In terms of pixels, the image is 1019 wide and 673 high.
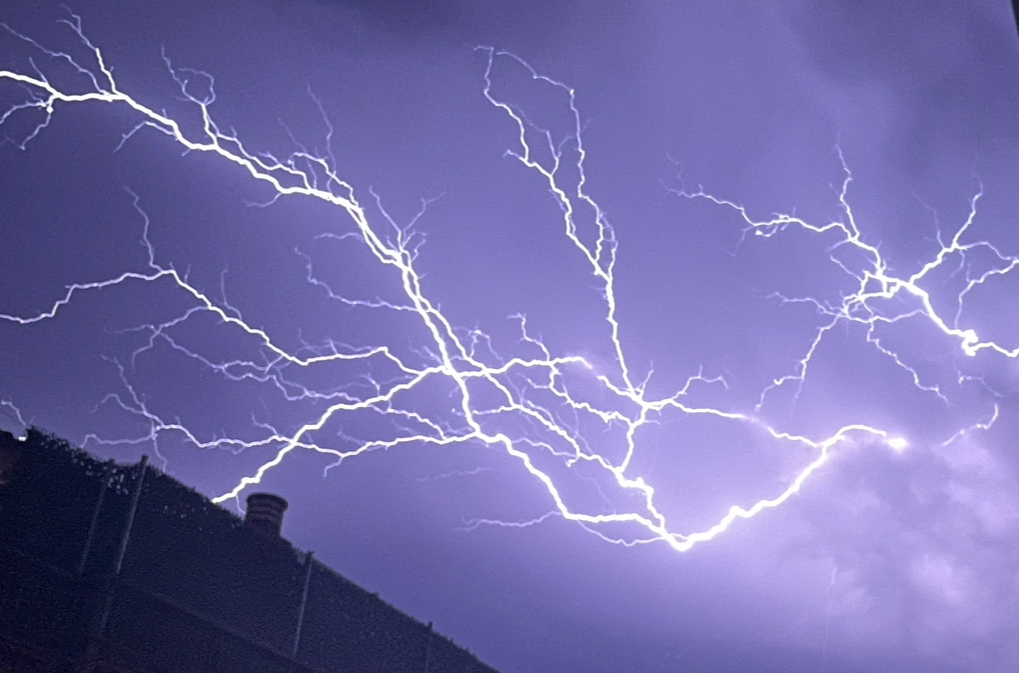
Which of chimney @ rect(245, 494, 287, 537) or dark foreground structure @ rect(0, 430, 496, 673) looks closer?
dark foreground structure @ rect(0, 430, 496, 673)

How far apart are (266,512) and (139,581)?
383cm

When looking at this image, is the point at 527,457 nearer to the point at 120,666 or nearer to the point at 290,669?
the point at 290,669

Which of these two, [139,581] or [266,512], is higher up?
[266,512]

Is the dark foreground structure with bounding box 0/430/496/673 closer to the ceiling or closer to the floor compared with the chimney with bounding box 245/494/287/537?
closer to the floor

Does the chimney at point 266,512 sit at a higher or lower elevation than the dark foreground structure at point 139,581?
higher

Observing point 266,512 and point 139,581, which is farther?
point 266,512

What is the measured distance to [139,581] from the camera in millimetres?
11070

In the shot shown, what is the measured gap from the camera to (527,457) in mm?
16109

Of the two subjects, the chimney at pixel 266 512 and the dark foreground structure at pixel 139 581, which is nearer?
the dark foreground structure at pixel 139 581

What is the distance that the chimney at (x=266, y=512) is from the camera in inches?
581

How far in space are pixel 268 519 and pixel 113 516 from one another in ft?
12.9

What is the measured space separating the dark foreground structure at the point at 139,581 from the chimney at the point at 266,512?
0.70 m

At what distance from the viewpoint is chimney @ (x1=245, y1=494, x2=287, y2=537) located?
48.4 feet

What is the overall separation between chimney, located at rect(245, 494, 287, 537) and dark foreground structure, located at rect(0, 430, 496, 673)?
703 mm
